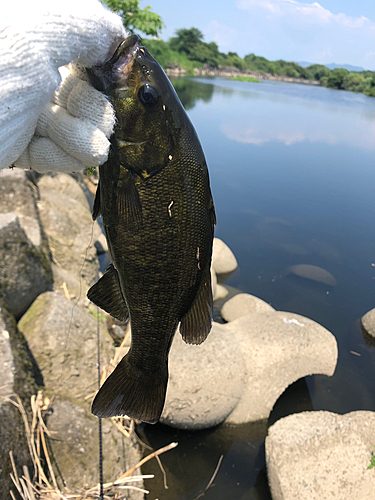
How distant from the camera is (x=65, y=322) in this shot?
411 centimetres

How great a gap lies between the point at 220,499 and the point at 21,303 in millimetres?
3302

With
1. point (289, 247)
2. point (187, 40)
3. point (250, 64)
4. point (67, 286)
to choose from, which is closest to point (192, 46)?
point (187, 40)

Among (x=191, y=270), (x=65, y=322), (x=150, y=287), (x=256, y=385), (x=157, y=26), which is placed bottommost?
(x=256, y=385)

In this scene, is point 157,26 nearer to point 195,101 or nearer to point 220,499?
point 220,499

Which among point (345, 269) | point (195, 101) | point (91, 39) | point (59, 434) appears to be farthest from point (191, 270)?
point (195, 101)

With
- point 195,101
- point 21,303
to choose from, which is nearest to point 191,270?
point 21,303

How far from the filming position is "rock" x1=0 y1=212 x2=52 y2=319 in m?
3.89

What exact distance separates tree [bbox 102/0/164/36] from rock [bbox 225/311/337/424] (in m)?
12.2

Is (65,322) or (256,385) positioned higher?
(65,322)

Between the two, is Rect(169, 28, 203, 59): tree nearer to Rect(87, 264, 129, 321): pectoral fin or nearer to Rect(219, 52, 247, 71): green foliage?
Rect(219, 52, 247, 71): green foliage

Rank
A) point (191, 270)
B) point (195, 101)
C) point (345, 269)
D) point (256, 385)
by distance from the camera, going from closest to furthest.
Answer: point (191, 270), point (256, 385), point (345, 269), point (195, 101)

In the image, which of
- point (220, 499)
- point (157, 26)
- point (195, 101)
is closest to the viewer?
point (220, 499)

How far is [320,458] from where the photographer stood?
11.8ft

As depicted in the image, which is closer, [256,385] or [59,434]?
[59,434]
